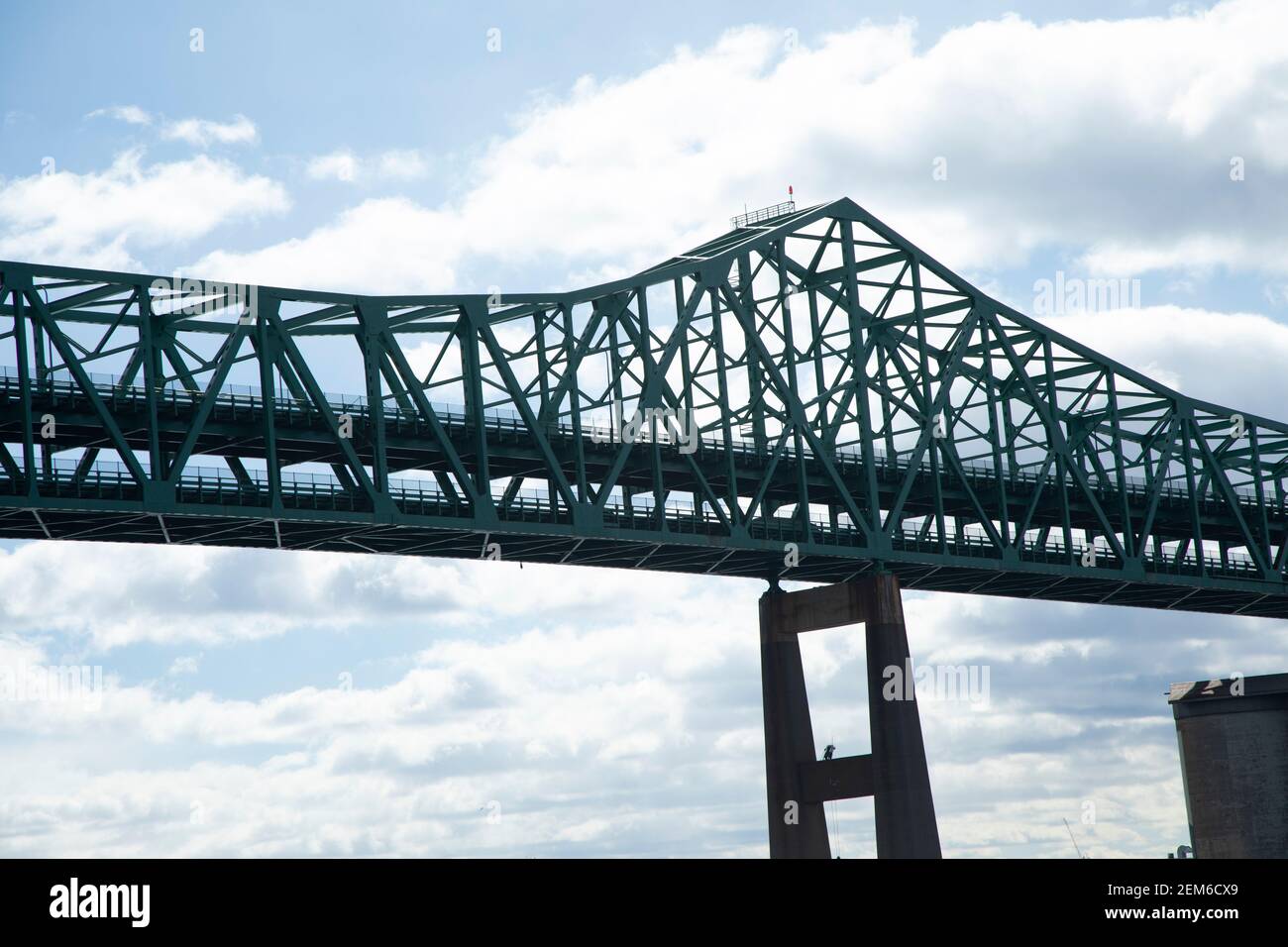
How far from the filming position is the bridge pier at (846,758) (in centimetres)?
8738

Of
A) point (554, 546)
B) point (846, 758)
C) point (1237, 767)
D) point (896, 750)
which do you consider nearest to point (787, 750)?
point (846, 758)

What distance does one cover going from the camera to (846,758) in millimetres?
90375

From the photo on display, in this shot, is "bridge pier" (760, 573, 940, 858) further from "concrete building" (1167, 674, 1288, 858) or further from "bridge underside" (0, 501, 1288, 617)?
"concrete building" (1167, 674, 1288, 858)

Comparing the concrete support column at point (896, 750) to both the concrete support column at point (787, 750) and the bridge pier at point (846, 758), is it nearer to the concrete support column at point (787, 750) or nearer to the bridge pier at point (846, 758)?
the bridge pier at point (846, 758)

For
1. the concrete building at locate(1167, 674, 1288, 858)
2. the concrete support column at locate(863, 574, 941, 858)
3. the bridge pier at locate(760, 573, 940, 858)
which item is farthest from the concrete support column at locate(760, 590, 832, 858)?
the concrete building at locate(1167, 674, 1288, 858)

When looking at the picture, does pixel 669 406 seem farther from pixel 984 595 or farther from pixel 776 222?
pixel 984 595

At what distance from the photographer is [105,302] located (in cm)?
7469

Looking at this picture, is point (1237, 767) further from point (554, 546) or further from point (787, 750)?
point (554, 546)

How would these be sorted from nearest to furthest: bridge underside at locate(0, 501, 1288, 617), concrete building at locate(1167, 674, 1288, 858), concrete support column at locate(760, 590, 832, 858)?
bridge underside at locate(0, 501, 1288, 617)
concrete support column at locate(760, 590, 832, 858)
concrete building at locate(1167, 674, 1288, 858)

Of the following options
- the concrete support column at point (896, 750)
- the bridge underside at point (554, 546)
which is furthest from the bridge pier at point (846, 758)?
the bridge underside at point (554, 546)

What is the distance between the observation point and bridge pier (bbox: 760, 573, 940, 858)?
287ft

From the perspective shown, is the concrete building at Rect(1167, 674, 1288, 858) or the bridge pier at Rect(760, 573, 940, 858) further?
the concrete building at Rect(1167, 674, 1288, 858)
